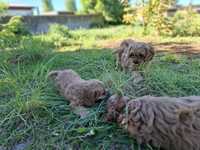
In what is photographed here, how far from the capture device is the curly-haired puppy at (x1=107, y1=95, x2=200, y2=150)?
1.70 m

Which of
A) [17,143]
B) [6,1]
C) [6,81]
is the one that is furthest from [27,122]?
[6,1]

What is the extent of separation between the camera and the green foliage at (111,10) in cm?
1647

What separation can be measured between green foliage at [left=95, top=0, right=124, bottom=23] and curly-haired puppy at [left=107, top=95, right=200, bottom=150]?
1496 cm

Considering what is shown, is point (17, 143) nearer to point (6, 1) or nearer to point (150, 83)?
point (150, 83)

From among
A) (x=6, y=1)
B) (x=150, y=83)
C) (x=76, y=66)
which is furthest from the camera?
(x=6, y=1)

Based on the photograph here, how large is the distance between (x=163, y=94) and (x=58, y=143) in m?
0.86

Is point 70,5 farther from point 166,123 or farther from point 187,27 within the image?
point 166,123

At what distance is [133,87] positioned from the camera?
2.41 m

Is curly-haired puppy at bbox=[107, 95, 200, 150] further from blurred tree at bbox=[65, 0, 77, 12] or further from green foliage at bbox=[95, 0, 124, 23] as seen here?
blurred tree at bbox=[65, 0, 77, 12]

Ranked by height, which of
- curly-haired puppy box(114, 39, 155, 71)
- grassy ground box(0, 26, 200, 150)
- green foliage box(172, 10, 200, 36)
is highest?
curly-haired puppy box(114, 39, 155, 71)

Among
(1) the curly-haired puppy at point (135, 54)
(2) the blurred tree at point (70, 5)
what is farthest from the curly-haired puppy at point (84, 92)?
(2) the blurred tree at point (70, 5)

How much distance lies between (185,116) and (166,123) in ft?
0.34

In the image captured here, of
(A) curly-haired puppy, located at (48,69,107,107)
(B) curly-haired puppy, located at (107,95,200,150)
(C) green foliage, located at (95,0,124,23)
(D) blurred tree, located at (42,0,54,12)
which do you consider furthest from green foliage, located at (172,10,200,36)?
(D) blurred tree, located at (42,0,54,12)

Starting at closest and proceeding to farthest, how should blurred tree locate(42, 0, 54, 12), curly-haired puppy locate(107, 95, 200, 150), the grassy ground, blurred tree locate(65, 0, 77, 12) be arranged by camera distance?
curly-haired puppy locate(107, 95, 200, 150) → the grassy ground → blurred tree locate(42, 0, 54, 12) → blurred tree locate(65, 0, 77, 12)
